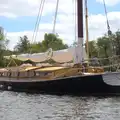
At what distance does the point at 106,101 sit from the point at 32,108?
624 centimetres

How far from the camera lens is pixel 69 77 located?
121ft

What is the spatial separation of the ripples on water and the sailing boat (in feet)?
5.92

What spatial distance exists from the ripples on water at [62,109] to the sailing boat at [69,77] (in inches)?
71.0

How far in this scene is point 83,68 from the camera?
3797 centimetres

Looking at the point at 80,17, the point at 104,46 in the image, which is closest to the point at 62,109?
the point at 80,17

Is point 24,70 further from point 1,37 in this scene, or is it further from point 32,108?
point 1,37

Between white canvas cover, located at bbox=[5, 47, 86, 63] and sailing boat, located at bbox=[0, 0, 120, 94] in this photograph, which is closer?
sailing boat, located at bbox=[0, 0, 120, 94]

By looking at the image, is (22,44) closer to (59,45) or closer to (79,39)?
(59,45)

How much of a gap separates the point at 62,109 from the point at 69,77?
9.26 m

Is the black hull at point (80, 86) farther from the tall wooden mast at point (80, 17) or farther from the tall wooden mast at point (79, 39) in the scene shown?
the tall wooden mast at point (80, 17)

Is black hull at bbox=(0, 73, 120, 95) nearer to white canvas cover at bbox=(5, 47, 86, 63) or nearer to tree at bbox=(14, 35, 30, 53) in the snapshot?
white canvas cover at bbox=(5, 47, 86, 63)

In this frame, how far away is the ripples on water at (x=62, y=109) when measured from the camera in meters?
Result: 24.6

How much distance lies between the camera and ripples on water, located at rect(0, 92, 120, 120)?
24.6 m

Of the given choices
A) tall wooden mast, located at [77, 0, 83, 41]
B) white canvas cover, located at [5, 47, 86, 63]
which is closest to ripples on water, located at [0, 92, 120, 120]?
white canvas cover, located at [5, 47, 86, 63]
